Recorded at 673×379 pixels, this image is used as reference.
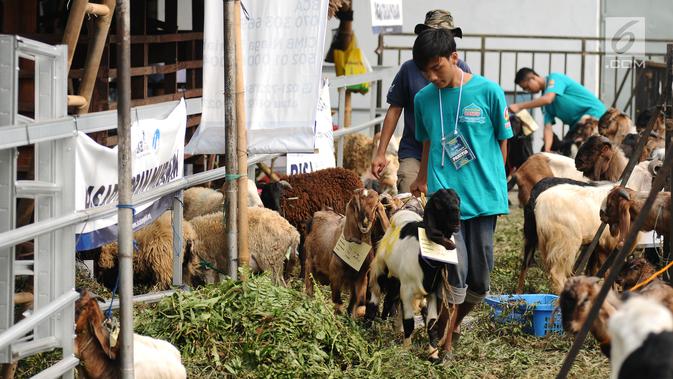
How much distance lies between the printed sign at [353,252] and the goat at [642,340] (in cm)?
387

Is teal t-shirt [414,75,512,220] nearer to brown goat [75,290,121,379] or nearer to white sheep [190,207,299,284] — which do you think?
white sheep [190,207,299,284]

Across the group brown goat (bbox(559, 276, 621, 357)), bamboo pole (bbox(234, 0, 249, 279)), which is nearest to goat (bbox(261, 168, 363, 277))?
bamboo pole (bbox(234, 0, 249, 279))

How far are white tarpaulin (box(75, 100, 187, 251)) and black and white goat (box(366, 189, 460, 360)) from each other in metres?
1.43

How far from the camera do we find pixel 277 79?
24.6 ft

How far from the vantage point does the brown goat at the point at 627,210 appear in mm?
8031

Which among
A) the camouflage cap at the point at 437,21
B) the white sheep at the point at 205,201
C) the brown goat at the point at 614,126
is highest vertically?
the camouflage cap at the point at 437,21

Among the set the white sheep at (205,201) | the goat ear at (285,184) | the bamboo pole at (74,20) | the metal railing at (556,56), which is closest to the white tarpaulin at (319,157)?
the goat ear at (285,184)

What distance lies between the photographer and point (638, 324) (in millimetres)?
3953

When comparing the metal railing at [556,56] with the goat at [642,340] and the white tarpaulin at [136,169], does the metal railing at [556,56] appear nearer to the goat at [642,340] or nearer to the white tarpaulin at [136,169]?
the white tarpaulin at [136,169]

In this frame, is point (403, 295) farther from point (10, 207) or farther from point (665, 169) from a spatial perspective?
point (10, 207)

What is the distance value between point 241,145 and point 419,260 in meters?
1.29

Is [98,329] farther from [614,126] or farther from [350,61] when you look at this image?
[350,61]

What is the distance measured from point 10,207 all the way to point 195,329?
1.92 m

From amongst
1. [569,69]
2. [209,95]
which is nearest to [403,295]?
[209,95]
